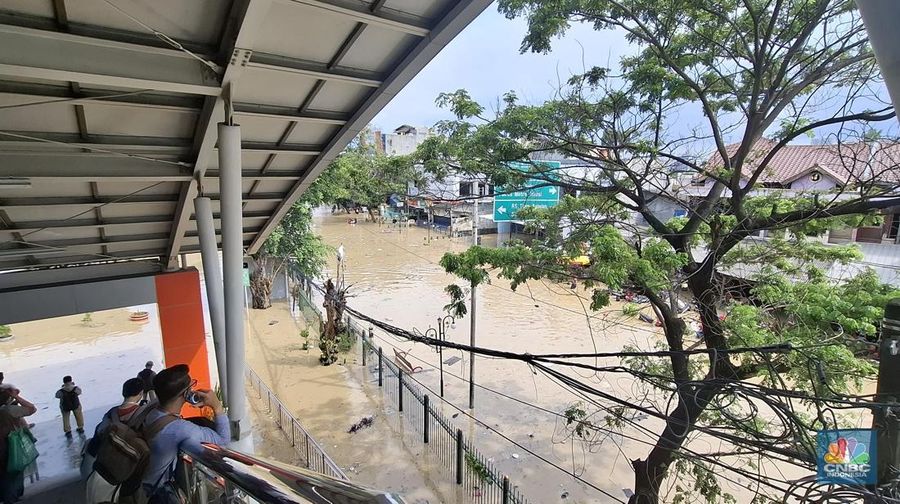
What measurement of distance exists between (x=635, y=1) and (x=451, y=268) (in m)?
3.80

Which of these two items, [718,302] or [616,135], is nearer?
[718,302]

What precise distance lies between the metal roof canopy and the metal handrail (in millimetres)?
2942

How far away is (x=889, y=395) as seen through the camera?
2012 millimetres

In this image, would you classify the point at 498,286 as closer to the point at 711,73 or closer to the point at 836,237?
the point at 836,237

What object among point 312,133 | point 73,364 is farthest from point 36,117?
point 73,364

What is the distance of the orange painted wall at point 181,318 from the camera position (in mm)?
7457

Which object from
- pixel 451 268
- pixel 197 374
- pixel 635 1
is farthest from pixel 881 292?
pixel 197 374

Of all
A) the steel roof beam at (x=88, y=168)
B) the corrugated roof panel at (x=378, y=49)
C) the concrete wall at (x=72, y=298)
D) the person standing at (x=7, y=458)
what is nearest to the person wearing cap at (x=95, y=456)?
the person standing at (x=7, y=458)

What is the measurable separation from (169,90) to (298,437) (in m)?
6.03

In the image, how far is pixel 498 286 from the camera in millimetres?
19141

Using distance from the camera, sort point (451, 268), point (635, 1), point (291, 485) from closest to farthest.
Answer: point (291, 485) < point (635, 1) < point (451, 268)

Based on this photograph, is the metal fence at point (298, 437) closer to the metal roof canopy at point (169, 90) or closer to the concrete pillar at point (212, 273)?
the concrete pillar at point (212, 273)

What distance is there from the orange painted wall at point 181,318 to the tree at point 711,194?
475 cm

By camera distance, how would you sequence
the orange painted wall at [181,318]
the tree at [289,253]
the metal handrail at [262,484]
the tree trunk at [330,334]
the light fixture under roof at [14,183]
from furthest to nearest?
the tree at [289,253], the tree trunk at [330,334], the orange painted wall at [181,318], the light fixture under roof at [14,183], the metal handrail at [262,484]
